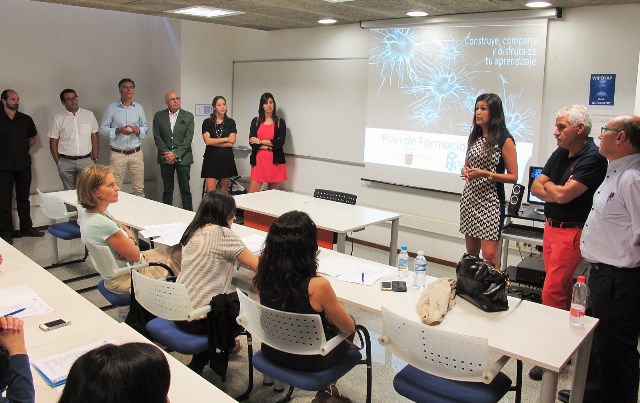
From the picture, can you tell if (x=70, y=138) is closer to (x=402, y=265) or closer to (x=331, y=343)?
(x=402, y=265)

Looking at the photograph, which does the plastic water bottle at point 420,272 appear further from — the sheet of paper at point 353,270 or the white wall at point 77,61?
the white wall at point 77,61

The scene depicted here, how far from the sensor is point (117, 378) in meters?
1.11

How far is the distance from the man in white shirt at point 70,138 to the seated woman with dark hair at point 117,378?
19.2ft

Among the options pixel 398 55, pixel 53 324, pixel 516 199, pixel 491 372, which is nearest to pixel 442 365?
pixel 491 372

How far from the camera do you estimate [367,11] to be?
5348 mm

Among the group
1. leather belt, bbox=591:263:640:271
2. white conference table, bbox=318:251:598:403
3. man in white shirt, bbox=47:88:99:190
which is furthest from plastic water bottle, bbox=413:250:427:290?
man in white shirt, bbox=47:88:99:190

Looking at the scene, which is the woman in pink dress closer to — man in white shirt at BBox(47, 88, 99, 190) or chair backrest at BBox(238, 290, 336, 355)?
man in white shirt at BBox(47, 88, 99, 190)

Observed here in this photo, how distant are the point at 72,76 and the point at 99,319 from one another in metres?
5.36

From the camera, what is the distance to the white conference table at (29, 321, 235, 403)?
5.82 feet

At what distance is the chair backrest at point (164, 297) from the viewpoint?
8.64 ft

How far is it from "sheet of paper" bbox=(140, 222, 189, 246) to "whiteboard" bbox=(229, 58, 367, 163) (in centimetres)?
291

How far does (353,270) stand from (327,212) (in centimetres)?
145

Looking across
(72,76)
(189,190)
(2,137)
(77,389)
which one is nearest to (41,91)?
(72,76)

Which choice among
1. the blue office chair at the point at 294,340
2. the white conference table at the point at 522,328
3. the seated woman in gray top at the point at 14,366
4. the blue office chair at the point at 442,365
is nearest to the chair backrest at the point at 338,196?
the white conference table at the point at 522,328
